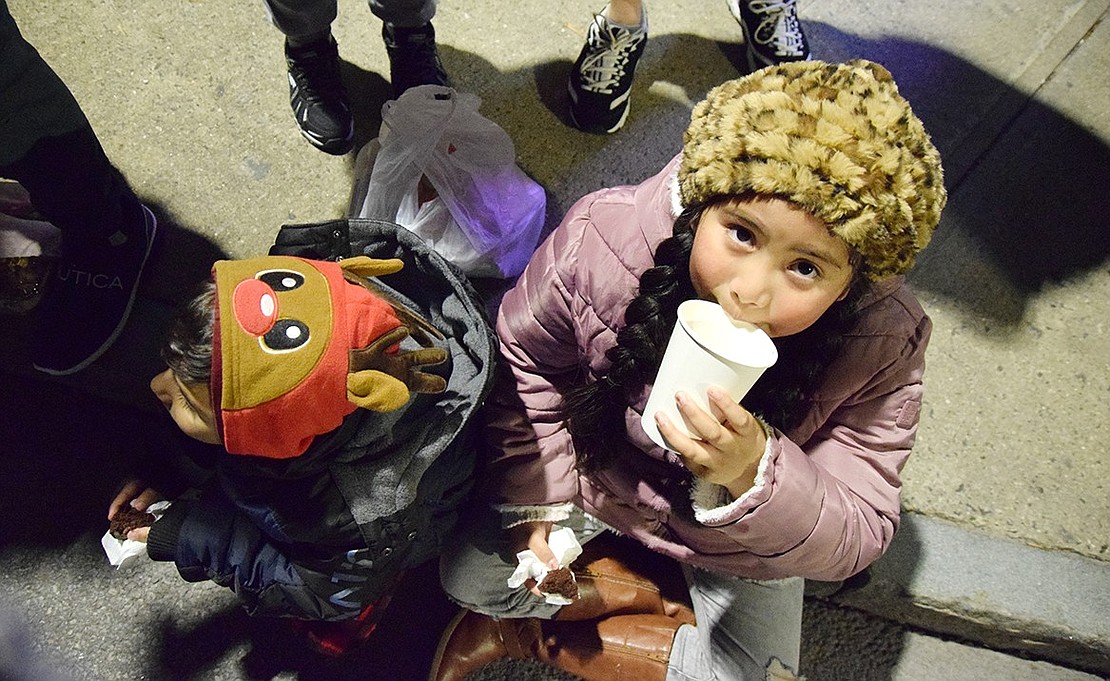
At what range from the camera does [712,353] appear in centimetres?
123

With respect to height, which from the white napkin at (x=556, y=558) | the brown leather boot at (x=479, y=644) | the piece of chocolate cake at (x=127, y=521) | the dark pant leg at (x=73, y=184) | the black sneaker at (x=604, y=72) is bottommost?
the brown leather boot at (x=479, y=644)

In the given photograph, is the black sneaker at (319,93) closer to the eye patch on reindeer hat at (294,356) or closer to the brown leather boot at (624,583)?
the eye patch on reindeer hat at (294,356)

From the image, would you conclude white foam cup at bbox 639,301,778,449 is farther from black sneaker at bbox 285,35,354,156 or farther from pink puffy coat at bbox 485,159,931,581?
black sneaker at bbox 285,35,354,156

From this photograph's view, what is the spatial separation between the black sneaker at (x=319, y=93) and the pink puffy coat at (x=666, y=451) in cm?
108

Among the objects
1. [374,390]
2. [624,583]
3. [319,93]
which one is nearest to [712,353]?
[374,390]

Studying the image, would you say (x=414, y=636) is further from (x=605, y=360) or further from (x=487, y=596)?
(x=605, y=360)

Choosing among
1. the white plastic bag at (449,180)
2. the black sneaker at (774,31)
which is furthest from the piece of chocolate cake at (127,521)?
the black sneaker at (774,31)

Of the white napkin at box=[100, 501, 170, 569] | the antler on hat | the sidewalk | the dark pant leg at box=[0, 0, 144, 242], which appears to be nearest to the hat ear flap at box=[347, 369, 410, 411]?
the antler on hat

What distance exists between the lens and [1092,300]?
2.62 metres

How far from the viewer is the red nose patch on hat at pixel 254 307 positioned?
1321mm

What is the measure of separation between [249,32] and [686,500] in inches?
86.2

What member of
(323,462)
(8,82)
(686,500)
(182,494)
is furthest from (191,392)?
(686,500)

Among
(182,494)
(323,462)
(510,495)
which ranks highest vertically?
(323,462)

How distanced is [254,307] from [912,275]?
2.11 meters
